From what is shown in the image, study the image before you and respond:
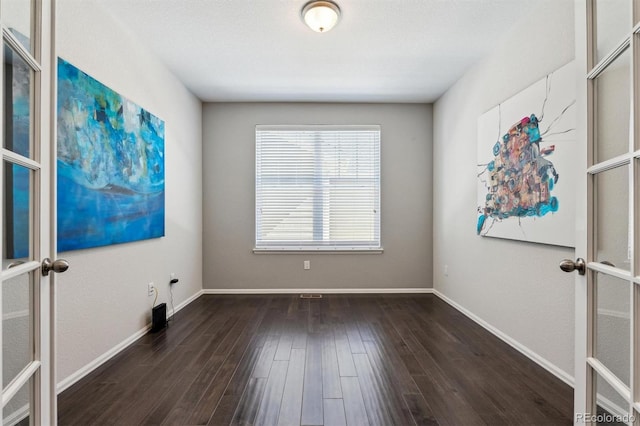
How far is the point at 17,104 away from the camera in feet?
3.09

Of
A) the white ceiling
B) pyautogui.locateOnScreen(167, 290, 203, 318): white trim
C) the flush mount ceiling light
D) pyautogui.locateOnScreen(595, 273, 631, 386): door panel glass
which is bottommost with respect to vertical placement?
pyautogui.locateOnScreen(167, 290, 203, 318): white trim

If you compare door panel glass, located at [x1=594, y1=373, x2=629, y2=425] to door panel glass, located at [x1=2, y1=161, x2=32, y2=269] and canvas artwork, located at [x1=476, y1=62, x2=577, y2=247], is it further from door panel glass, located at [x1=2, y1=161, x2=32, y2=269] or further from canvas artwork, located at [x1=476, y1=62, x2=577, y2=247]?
door panel glass, located at [x1=2, y1=161, x2=32, y2=269]

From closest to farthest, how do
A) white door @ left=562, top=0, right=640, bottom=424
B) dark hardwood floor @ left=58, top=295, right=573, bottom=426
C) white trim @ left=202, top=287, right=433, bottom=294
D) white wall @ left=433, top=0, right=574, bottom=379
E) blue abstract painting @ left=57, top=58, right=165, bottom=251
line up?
white door @ left=562, top=0, right=640, bottom=424 → dark hardwood floor @ left=58, top=295, right=573, bottom=426 → blue abstract painting @ left=57, top=58, right=165, bottom=251 → white wall @ left=433, top=0, right=574, bottom=379 → white trim @ left=202, top=287, right=433, bottom=294

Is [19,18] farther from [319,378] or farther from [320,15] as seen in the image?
[319,378]

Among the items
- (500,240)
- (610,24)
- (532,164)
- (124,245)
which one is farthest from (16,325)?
(500,240)

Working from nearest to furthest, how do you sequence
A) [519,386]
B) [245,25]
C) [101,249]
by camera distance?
[519,386] < [101,249] < [245,25]

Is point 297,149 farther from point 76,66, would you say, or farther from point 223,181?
point 76,66

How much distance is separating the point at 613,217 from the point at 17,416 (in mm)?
1900

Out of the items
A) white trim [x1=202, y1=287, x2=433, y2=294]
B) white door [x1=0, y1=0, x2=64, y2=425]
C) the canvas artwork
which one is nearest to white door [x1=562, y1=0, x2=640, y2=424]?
the canvas artwork

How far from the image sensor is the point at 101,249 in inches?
89.4

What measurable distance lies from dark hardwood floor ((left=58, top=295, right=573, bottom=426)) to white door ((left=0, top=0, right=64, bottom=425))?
83cm

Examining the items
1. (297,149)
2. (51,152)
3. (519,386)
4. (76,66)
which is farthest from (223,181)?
(519,386)

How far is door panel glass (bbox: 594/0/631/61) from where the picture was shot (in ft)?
2.96

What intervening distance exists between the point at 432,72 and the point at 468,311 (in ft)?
8.25
